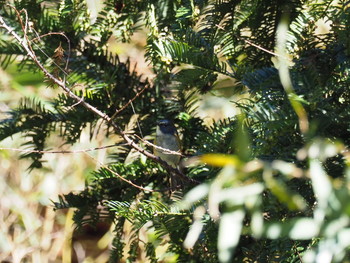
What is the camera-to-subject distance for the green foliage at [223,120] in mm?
575

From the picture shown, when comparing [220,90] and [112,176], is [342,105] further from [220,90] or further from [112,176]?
[112,176]

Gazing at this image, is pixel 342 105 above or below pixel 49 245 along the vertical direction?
above

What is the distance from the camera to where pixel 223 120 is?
39.2 inches

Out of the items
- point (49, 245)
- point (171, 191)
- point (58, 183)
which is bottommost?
point (49, 245)

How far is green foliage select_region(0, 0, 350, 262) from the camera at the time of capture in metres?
0.58

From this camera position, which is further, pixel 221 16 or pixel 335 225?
pixel 221 16

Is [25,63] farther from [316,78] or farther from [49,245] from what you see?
[49,245]

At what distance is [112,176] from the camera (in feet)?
3.30

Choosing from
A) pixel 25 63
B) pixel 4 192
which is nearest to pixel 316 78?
pixel 25 63

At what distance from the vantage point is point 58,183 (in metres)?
2.52

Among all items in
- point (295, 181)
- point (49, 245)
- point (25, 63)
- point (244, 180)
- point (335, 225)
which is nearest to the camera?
point (335, 225)

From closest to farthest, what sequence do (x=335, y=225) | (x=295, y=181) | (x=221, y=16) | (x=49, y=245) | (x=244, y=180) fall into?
(x=335, y=225) → (x=244, y=180) → (x=295, y=181) → (x=221, y=16) → (x=49, y=245)

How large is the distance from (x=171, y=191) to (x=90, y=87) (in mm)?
258

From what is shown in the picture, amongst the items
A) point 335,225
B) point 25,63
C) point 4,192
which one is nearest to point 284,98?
point 335,225
